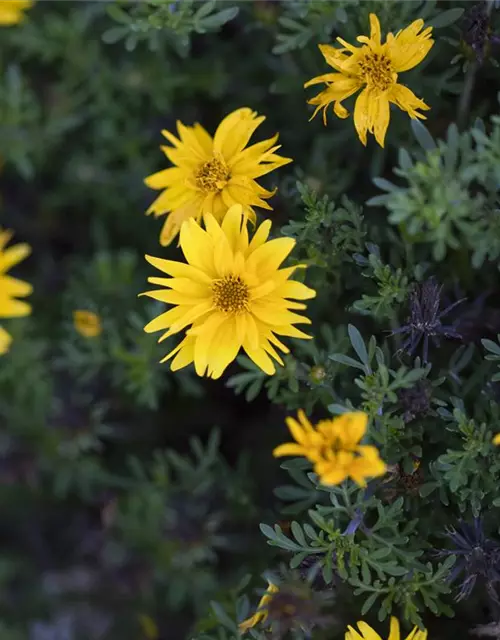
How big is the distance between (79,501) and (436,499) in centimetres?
141

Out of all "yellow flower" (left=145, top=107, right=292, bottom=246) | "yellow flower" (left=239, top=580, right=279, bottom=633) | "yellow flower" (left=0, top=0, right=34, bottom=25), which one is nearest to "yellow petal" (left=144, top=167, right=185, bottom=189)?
"yellow flower" (left=145, top=107, right=292, bottom=246)

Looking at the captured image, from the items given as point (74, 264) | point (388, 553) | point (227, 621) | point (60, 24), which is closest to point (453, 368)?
point (388, 553)

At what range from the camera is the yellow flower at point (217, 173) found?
1.45m

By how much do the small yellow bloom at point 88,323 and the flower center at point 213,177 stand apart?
0.61 m

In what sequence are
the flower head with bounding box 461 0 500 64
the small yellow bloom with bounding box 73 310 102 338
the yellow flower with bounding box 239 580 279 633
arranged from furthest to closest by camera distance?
the small yellow bloom with bounding box 73 310 102 338 < the flower head with bounding box 461 0 500 64 < the yellow flower with bounding box 239 580 279 633

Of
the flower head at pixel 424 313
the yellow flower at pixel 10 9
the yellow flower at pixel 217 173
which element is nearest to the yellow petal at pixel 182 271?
the yellow flower at pixel 217 173

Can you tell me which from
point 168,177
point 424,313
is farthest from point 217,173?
point 424,313

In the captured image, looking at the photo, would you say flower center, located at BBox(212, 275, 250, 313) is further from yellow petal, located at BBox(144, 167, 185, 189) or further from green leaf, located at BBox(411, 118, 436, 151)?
green leaf, located at BBox(411, 118, 436, 151)

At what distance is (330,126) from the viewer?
2066 mm

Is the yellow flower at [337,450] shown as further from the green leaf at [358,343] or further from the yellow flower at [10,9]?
the yellow flower at [10,9]

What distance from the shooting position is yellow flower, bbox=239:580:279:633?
4.41ft

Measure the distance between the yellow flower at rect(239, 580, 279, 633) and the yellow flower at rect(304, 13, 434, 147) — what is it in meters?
0.84

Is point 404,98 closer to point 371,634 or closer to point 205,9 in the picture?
point 205,9

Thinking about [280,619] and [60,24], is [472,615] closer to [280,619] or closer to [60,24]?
[280,619]
